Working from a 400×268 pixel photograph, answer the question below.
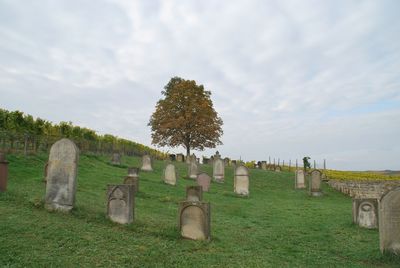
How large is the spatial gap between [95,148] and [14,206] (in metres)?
21.6

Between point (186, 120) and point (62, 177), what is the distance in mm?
33192

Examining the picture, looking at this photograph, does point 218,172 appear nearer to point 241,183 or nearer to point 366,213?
point 241,183

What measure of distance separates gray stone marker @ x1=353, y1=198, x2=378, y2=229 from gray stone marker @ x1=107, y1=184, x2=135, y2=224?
24.4 ft

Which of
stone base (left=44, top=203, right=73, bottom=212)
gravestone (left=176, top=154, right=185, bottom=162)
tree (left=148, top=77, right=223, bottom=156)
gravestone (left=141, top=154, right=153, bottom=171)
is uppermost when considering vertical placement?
tree (left=148, top=77, right=223, bottom=156)

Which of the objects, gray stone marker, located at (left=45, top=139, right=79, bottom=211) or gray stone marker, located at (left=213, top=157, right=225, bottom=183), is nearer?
gray stone marker, located at (left=45, top=139, right=79, bottom=211)

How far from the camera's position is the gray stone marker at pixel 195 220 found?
27.8ft

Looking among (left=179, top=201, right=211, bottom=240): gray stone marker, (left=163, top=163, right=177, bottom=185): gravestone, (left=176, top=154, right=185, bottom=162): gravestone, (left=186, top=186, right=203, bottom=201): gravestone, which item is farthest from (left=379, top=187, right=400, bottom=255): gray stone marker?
(left=176, top=154, right=185, bottom=162): gravestone

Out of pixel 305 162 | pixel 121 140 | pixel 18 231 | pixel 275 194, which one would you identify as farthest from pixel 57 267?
pixel 121 140

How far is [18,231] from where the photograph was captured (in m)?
7.30

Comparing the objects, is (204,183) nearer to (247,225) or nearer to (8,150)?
(247,225)

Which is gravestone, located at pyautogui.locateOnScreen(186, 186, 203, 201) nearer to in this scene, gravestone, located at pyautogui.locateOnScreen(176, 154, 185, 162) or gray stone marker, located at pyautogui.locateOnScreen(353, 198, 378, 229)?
gray stone marker, located at pyautogui.locateOnScreen(353, 198, 378, 229)

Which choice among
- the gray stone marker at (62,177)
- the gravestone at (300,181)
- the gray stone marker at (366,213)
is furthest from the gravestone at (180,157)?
the gray stone marker at (62,177)

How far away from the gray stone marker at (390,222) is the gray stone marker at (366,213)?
4.07m

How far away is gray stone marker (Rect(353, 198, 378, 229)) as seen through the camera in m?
11.4
